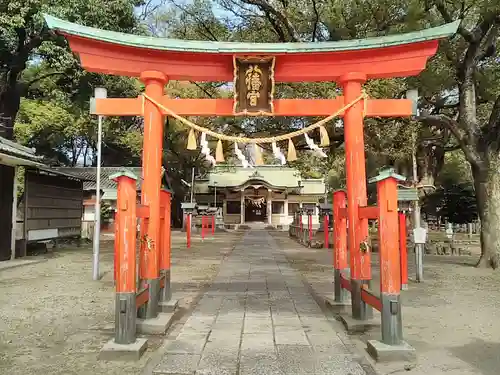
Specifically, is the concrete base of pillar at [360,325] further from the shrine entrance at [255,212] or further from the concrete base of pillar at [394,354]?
the shrine entrance at [255,212]

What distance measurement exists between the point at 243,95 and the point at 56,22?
9.31 feet

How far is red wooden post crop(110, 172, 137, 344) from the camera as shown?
4.96 meters

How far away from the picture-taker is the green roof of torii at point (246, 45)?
6199 mm

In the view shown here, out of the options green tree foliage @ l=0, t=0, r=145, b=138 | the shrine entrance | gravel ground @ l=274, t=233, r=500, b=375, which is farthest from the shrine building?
gravel ground @ l=274, t=233, r=500, b=375

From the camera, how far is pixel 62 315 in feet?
22.3

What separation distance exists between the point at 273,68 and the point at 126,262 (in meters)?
3.63

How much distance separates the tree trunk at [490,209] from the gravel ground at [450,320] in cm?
61

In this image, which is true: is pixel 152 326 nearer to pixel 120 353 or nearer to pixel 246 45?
pixel 120 353

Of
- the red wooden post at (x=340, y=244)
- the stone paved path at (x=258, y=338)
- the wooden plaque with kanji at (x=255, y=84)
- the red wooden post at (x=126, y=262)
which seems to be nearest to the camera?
the stone paved path at (x=258, y=338)

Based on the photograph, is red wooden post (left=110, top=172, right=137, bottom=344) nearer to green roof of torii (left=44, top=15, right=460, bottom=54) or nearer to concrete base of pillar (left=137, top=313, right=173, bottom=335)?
concrete base of pillar (left=137, top=313, right=173, bottom=335)

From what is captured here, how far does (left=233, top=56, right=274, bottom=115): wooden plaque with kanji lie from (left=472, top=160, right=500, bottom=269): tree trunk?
8.35 m

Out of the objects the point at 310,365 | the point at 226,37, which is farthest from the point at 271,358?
the point at 226,37

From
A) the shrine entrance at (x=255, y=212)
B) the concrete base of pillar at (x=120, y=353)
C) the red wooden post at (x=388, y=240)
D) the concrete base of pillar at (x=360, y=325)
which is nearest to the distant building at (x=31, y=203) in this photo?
the concrete base of pillar at (x=120, y=353)

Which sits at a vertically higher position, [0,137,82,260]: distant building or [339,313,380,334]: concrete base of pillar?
[0,137,82,260]: distant building
